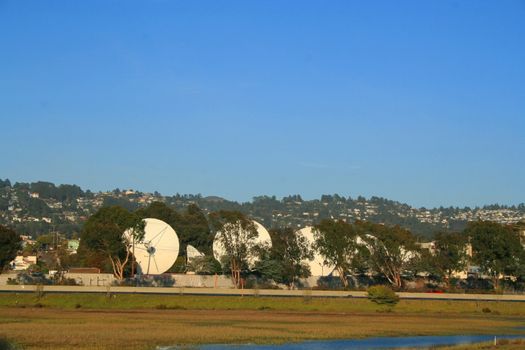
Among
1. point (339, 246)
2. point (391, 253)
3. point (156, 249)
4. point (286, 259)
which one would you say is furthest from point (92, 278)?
point (391, 253)

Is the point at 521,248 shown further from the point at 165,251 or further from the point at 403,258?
the point at 165,251

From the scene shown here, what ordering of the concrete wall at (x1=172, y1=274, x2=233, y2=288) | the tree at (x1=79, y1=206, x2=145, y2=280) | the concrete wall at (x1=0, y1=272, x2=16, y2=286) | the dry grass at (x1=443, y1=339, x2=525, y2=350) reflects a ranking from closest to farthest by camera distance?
1. the dry grass at (x1=443, y1=339, x2=525, y2=350)
2. the concrete wall at (x1=0, y1=272, x2=16, y2=286)
3. the tree at (x1=79, y1=206, x2=145, y2=280)
4. the concrete wall at (x1=172, y1=274, x2=233, y2=288)

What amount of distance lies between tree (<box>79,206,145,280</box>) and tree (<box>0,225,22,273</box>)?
9.22 meters

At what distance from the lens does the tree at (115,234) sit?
104m

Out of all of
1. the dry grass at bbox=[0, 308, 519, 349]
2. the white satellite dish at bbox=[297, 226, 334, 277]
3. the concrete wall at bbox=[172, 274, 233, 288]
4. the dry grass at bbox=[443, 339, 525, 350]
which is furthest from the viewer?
the white satellite dish at bbox=[297, 226, 334, 277]

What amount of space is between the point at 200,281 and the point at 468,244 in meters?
39.3

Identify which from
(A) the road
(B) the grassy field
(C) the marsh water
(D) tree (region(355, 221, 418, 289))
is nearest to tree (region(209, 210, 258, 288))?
(A) the road

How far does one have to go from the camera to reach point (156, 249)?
11738 centimetres

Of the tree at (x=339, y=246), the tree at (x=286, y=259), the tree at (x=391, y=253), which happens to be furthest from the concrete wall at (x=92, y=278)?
the tree at (x=391, y=253)

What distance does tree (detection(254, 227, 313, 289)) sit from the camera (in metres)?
113

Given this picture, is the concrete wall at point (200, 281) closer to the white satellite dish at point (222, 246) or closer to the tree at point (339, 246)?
the white satellite dish at point (222, 246)

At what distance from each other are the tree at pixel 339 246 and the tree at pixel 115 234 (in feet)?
82.7

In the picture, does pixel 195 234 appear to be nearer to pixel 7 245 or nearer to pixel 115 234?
pixel 115 234

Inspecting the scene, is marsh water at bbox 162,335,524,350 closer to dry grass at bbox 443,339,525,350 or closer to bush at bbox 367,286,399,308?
dry grass at bbox 443,339,525,350
